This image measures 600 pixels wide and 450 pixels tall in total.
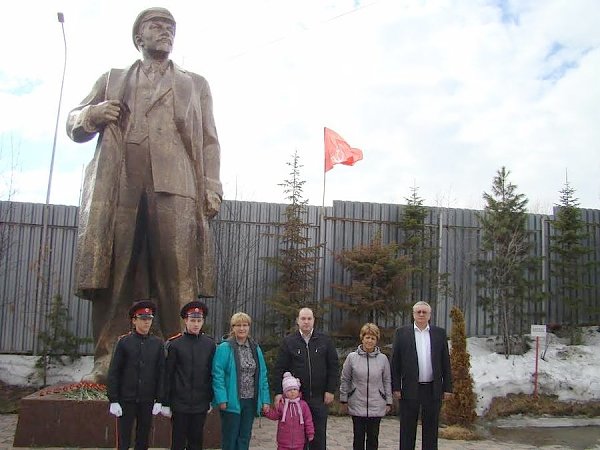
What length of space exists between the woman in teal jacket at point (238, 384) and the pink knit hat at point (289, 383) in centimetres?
16

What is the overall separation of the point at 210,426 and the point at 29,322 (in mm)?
7939

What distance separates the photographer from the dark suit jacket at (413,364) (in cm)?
521

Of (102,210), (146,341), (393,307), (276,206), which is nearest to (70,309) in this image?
(276,206)

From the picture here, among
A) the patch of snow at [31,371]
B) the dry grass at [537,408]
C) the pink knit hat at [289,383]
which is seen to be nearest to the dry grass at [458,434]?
the dry grass at [537,408]

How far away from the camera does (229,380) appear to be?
4.53m

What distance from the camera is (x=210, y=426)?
18.6 ft

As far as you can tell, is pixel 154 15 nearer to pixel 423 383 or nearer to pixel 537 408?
pixel 423 383

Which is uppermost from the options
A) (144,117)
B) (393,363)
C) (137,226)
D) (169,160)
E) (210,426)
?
(144,117)

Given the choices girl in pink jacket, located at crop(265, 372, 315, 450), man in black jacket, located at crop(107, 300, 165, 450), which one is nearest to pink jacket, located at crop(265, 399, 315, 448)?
girl in pink jacket, located at crop(265, 372, 315, 450)

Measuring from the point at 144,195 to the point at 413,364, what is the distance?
3.01m

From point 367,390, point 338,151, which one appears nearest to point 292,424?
point 367,390

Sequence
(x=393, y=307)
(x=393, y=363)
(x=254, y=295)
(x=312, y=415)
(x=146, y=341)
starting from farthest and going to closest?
(x=254, y=295) < (x=393, y=307) < (x=393, y=363) < (x=312, y=415) < (x=146, y=341)

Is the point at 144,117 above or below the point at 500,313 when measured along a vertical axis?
above

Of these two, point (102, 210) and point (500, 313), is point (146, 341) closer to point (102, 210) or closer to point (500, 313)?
point (102, 210)
